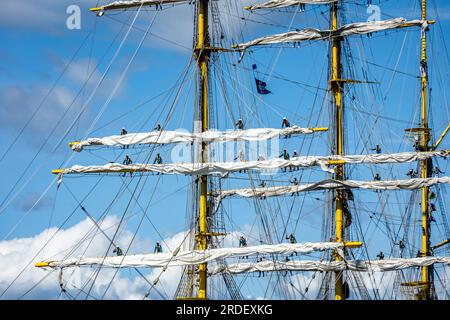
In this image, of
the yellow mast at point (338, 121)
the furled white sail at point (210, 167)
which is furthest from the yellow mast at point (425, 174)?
the furled white sail at point (210, 167)

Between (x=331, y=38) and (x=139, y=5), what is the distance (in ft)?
58.5

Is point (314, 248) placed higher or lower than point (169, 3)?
lower

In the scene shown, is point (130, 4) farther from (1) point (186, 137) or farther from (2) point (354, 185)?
(2) point (354, 185)

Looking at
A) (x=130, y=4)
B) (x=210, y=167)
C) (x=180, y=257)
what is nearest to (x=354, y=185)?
(x=210, y=167)

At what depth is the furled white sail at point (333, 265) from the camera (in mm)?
108500

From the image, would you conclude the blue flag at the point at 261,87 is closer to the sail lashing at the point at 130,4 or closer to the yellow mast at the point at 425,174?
the sail lashing at the point at 130,4

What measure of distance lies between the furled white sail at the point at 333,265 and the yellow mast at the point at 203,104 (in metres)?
4.71

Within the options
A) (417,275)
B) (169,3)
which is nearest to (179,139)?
(169,3)

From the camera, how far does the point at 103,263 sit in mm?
100125

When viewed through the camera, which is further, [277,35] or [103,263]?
[277,35]

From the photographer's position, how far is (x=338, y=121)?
111438 mm

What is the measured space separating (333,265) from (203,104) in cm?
1753
